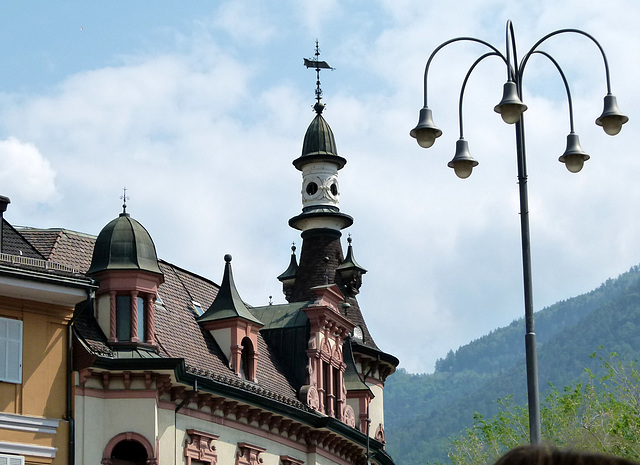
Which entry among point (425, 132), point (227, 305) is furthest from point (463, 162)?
point (227, 305)

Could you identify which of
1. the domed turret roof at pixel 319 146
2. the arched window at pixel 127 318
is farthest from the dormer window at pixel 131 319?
the domed turret roof at pixel 319 146

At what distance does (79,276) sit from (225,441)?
8740 millimetres

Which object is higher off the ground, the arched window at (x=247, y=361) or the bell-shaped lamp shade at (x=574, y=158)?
the arched window at (x=247, y=361)

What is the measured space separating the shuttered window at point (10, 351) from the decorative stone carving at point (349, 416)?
17.9 metres

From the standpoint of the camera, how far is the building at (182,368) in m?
33.7

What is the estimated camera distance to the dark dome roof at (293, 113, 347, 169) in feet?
183

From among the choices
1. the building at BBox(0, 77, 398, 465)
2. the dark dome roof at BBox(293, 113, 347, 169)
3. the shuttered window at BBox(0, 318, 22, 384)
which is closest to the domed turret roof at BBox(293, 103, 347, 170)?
the dark dome roof at BBox(293, 113, 347, 169)

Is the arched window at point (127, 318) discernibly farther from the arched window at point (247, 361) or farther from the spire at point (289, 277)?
the spire at point (289, 277)

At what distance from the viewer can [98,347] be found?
3475 cm

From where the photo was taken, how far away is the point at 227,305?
4159 cm

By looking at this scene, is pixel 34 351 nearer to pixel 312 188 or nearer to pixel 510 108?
pixel 510 108

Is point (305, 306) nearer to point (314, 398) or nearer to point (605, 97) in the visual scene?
point (314, 398)

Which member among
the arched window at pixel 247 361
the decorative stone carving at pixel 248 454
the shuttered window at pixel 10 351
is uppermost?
the arched window at pixel 247 361

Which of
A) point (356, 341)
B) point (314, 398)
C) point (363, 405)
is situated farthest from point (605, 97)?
point (356, 341)
